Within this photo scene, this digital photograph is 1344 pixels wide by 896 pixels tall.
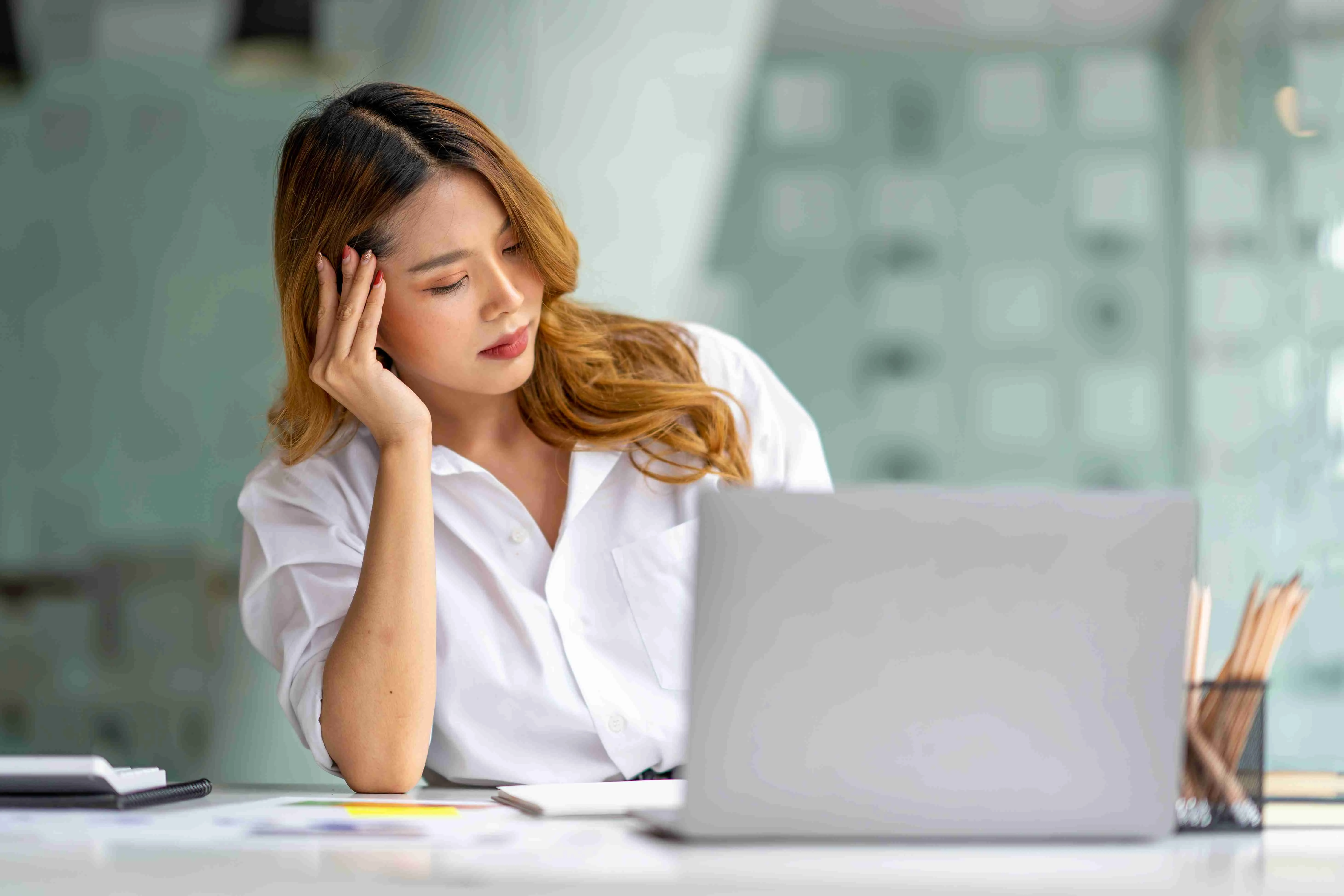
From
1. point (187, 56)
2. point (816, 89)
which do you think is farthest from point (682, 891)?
point (187, 56)

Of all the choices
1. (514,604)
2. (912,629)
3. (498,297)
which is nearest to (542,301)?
(498,297)

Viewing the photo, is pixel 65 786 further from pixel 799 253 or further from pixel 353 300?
pixel 799 253

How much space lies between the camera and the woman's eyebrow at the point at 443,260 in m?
1.64

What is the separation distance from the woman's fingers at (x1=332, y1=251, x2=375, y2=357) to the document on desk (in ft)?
2.23

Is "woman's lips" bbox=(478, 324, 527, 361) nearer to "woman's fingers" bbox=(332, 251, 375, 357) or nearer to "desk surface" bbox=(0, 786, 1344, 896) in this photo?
"woman's fingers" bbox=(332, 251, 375, 357)

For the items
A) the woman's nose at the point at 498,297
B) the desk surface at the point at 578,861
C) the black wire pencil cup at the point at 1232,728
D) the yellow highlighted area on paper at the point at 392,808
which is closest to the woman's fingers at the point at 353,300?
the woman's nose at the point at 498,297

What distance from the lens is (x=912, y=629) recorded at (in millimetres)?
811

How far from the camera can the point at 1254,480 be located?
3.52 metres

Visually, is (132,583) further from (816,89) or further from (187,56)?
(816,89)

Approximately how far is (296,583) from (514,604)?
278 millimetres

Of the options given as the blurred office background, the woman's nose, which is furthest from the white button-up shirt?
the blurred office background

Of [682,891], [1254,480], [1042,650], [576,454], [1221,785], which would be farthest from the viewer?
[1254,480]

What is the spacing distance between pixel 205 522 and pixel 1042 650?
3.29 m

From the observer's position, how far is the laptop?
2.66 ft
